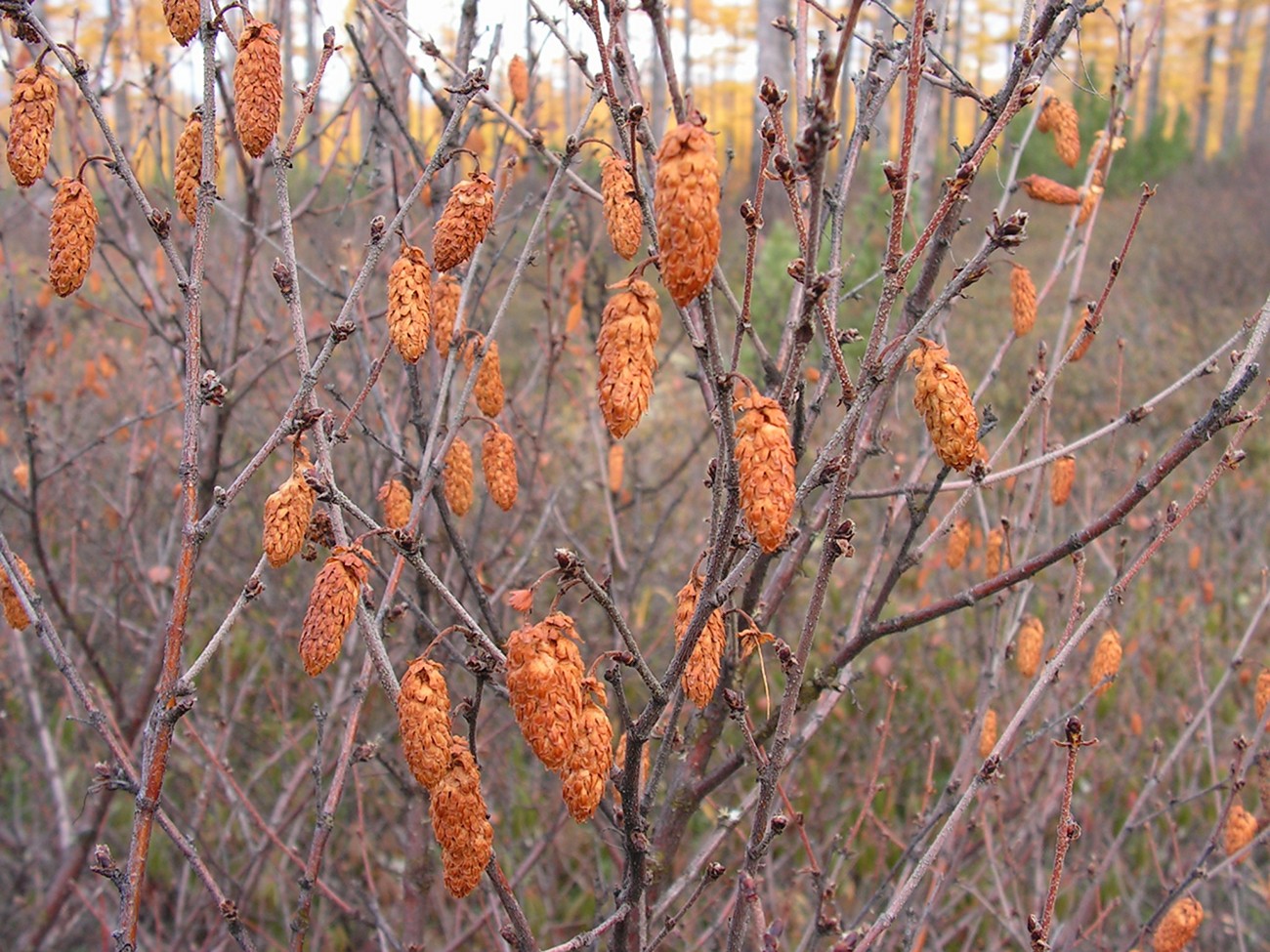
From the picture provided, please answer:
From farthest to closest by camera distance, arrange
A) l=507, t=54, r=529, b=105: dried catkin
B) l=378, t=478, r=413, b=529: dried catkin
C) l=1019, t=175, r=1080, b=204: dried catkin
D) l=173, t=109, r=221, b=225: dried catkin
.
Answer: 1. l=507, t=54, r=529, b=105: dried catkin
2. l=1019, t=175, r=1080, b=204: dried catkin
3. l=378, t=478, r=413, b=529: dried catkin
4. l=173, t=109, r=221, b=225: dried catkin

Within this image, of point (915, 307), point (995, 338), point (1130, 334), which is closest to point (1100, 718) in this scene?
point (915, 307)

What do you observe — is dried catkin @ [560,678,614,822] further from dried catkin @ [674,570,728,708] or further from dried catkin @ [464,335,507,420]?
dried catkin @ [464,335,507,420]

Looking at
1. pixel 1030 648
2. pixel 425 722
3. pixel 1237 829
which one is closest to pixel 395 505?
pixel 425 722

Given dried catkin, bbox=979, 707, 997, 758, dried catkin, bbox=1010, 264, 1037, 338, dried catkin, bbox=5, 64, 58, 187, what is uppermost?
dried catkin, bbox=5, 64, 58, 187

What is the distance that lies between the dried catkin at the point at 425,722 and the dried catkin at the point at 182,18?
0.66 m

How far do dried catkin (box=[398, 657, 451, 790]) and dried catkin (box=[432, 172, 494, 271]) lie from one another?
0.42 meters

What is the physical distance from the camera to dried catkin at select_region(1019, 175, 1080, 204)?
4.88 ft

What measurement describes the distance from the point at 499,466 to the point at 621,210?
427mm

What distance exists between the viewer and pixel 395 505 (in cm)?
125

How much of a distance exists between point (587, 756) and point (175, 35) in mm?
806

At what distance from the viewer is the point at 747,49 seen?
3975 cm

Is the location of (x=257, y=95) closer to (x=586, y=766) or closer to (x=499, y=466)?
(x=499, y=466)

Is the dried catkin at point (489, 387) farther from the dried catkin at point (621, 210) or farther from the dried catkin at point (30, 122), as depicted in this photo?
the dried catkin at point (30, 122)

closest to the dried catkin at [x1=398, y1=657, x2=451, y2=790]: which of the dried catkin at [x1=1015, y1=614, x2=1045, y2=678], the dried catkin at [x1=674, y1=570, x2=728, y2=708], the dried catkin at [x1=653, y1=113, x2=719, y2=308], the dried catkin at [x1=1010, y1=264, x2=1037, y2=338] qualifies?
the dried catkin at [x1=674, y1=570, x2=728, y2=708]
